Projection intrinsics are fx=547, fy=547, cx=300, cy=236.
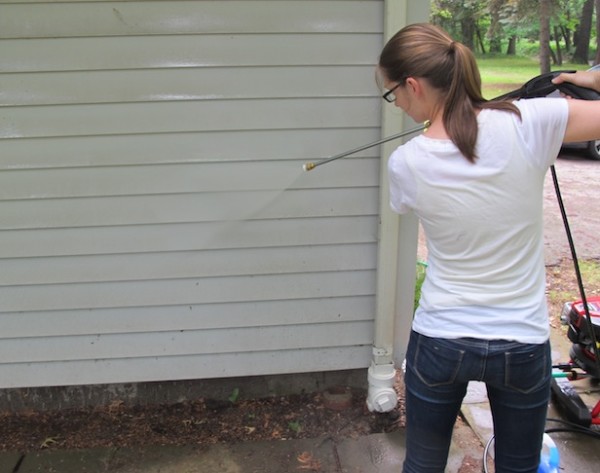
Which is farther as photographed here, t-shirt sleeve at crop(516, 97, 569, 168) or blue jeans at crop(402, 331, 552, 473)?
blue jeans at crop(402, 331, 552, 473)

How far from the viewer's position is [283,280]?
2576 millimetres

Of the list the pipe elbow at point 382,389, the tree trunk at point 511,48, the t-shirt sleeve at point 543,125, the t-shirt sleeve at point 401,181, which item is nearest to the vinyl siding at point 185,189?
the pipe elbow at point 382,389

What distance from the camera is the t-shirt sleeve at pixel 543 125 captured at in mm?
1260

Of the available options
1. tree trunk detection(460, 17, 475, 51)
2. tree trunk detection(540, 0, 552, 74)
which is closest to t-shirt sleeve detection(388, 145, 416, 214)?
tree trunk detection(540, 0, 552, 74)

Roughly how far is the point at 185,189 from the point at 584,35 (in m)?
31.0

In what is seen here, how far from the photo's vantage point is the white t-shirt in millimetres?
1258

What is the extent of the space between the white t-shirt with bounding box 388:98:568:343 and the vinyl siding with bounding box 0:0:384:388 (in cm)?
106

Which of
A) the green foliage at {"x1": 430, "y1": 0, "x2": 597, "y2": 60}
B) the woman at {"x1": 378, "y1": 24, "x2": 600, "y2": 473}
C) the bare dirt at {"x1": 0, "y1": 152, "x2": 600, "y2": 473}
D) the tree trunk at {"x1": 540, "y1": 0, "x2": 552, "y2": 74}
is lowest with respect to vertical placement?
the bare dirt at {"x1": 0, "y1": 152, "x2": 600, "y2": 473}

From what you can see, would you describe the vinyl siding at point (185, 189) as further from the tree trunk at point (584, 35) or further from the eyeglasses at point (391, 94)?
the tree trunk at point (584, 35)

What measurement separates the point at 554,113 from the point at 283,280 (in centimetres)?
155

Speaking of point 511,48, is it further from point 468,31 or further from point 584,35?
point 584,35

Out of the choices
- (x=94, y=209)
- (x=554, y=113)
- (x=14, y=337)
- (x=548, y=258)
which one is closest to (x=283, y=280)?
(x=94, y=209)

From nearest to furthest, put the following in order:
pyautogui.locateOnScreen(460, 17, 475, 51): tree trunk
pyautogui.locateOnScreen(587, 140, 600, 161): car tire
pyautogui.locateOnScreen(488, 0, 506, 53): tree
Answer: pyautogui.locateOnScreen(587, 140, 600, 161): car tire < pyautogui.locateOnScreen(488, 0, 506, 53): tree < pyautogui.locateOnScreen(460, 17, 475, 51): tree trunk

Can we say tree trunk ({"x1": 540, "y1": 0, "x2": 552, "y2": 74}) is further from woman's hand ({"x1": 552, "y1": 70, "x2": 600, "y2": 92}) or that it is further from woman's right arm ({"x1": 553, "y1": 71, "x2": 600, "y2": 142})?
woman's right arm ({"x1": 553, "y1": 71, "x2": 600, "y2": 142})
